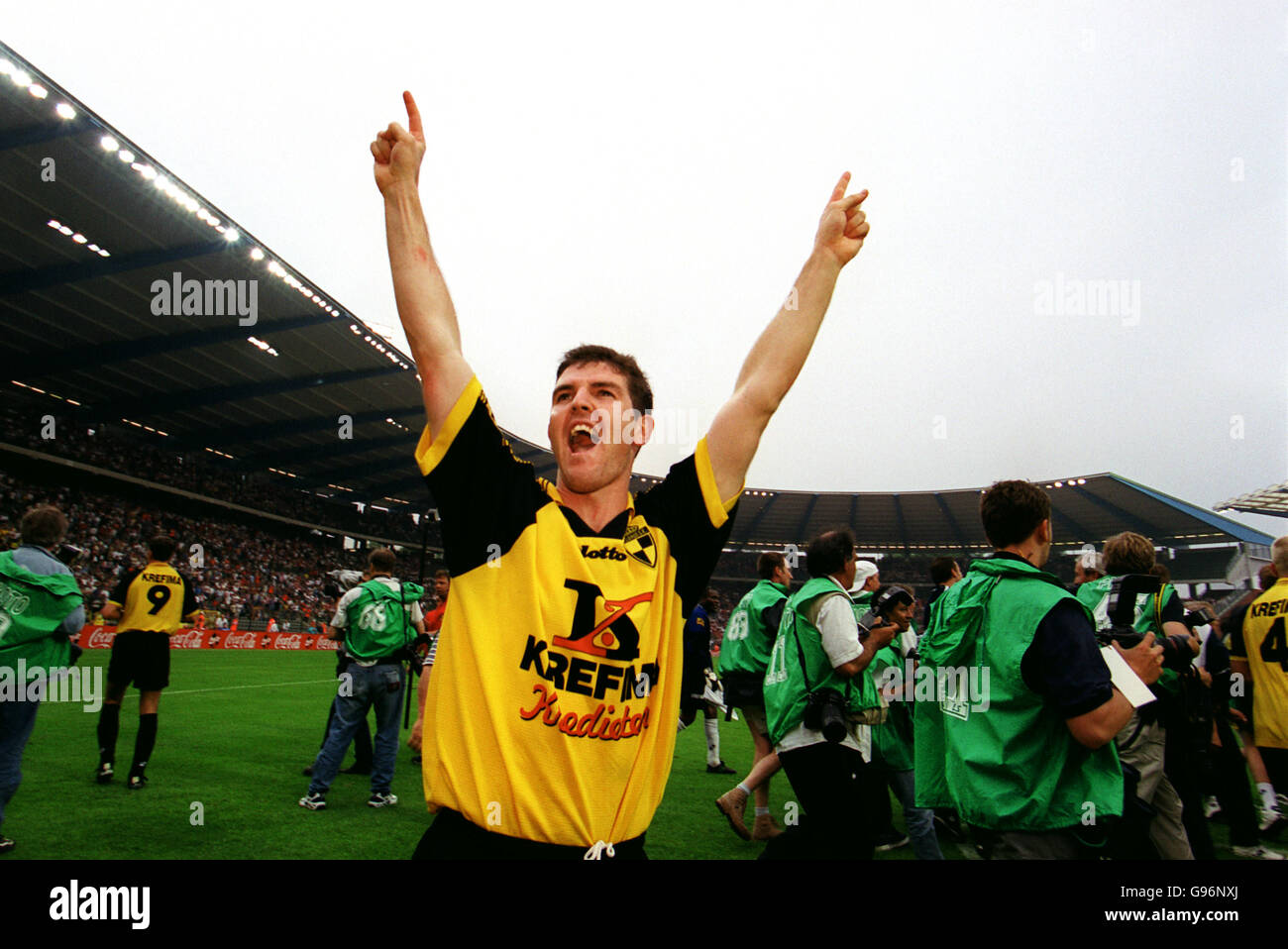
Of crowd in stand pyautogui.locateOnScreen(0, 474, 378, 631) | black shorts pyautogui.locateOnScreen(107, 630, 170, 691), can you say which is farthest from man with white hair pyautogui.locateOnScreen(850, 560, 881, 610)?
crowd in stand pyautogui.locateOnScreen(0, 474, 378, 631)

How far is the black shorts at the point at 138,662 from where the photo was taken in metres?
7.00

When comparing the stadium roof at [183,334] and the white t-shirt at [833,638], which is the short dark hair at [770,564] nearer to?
the white t-shirt at [833,638]

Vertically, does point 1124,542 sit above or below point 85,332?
below

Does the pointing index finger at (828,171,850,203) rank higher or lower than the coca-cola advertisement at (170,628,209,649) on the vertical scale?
higher

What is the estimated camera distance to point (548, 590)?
177cm

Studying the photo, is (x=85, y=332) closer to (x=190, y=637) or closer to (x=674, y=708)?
(x=190, y=637)

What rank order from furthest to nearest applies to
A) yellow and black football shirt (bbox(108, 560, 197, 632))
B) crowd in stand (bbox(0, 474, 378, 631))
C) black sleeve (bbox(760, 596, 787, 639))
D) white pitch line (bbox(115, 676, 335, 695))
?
crowd in stand (bbox(0, 474, 378, 631)) → white pitch line (bbox(115, 676, 335, 695)) → yellow and black football shirt (bbox(108, 560, 197, 632)) → black sleeve (bbox(760, 596, 787, 639))

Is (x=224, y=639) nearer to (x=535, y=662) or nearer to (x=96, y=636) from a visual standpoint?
(x=96, y=636)

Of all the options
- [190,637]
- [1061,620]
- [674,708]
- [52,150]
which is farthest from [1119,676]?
[190,637]

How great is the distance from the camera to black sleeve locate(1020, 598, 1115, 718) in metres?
2.54

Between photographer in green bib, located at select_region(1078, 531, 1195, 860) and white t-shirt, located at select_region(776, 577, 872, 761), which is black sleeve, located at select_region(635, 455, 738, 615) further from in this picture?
photographer in green bib, located at select_region(1078, 531, 1195, 860)

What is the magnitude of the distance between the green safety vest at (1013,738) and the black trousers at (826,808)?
1014mm

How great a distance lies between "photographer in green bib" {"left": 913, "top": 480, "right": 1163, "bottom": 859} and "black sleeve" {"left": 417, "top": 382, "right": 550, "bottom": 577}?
2.03 m
